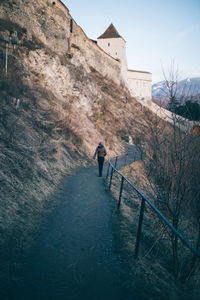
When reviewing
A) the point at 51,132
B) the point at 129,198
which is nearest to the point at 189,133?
the point at 129,198

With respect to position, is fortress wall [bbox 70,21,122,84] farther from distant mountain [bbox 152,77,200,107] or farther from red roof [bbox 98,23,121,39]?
distant mountain [bbox 152,77,200,107]

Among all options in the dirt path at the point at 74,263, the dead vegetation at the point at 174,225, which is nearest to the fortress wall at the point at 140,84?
the dead vegetation at the point at 174,225

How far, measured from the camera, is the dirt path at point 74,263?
93.9 inches

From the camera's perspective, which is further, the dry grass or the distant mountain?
the distant mountain

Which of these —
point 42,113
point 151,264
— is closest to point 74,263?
point 151,264

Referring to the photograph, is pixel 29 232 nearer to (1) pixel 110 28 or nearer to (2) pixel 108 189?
(2) pixel 108 189

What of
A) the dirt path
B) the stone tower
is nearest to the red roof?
the stone tower

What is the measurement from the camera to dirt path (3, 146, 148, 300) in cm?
238

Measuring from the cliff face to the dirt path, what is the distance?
0.58m

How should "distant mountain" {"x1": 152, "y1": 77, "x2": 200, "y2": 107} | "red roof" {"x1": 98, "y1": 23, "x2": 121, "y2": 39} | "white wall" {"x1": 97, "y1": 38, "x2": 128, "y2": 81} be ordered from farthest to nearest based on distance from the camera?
"red roof" {"x1": 98, "y1": 23, "x2": 121, "y2": 39}, "white wall" {"x1": 97, "y1": 38, "x2": 128, "y2": 81}, "distant mountain" {"x1": 152, "y1": 77, "x2": 200, "y2": 107}

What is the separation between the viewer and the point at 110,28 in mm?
54625

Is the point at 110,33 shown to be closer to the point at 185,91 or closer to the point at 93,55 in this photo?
the point at 93,55

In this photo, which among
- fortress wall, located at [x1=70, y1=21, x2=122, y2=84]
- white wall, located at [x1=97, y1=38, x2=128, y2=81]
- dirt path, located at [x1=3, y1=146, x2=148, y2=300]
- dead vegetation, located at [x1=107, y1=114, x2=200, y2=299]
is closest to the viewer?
dirt path, located at [x1=3, y1=146, x2=148, y2=300]

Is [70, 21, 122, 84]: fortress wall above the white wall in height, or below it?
below
